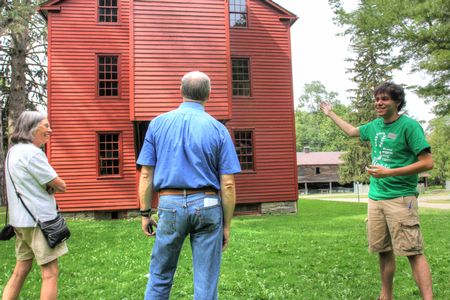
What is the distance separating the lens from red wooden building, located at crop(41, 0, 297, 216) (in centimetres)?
1748

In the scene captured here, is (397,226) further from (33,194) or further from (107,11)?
(107,11)

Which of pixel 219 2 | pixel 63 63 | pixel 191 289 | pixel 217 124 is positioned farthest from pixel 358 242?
pixel 63 63

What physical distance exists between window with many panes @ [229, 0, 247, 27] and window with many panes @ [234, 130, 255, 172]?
5.11 meters

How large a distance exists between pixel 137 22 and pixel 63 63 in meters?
3.90

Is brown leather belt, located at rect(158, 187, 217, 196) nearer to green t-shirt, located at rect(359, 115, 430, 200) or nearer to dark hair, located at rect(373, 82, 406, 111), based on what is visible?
green t-shirt, located at rect(359, 115, 430, 200)

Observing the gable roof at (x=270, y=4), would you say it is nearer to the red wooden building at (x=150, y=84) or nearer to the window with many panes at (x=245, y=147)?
the red wooden building at (x=150, y=84)

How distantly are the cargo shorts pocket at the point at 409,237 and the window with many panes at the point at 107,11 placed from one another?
17.7 metres

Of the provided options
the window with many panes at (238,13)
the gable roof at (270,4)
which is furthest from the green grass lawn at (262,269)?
the window with many panes at (238,13)

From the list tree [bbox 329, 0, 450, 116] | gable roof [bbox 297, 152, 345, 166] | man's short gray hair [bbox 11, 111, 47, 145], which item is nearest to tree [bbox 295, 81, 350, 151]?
gable roof [bbox 297, 152, 345, 166]

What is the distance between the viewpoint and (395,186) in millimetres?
4680

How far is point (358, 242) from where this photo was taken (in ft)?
32.5

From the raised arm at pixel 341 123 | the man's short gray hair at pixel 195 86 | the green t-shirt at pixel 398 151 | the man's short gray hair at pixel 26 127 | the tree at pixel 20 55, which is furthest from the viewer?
the tree at pixel 20 55

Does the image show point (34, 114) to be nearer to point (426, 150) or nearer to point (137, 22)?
point (426, 150)

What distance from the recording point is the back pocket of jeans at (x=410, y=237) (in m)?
4.47
